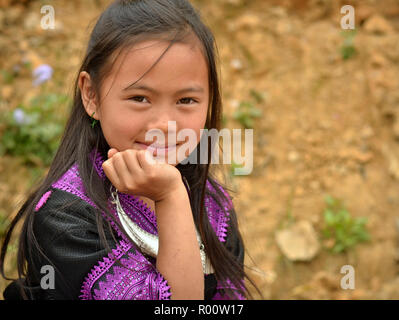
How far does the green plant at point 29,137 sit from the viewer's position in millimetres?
3404

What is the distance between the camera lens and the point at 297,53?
386 centimetres

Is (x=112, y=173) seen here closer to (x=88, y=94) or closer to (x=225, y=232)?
(x=88, y=94)

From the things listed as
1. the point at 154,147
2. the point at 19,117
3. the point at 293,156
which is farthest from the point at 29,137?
the point at 154,147

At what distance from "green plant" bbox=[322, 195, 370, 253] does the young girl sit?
1.73m

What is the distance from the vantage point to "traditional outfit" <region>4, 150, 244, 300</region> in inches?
56.2

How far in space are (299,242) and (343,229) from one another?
0.27 metres

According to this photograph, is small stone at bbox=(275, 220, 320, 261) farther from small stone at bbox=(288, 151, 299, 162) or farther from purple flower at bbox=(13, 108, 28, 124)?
purple flower at bbox=(13, 108, 28, 124)

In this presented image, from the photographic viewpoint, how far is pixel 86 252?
1461 mm

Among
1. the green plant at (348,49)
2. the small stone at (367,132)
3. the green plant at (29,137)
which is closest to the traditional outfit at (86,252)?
the green plant at (29,137)

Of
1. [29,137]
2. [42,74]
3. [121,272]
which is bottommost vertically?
Answer: [121,272]

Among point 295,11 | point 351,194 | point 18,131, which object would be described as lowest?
point 351,194

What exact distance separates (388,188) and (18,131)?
7.88 feet
